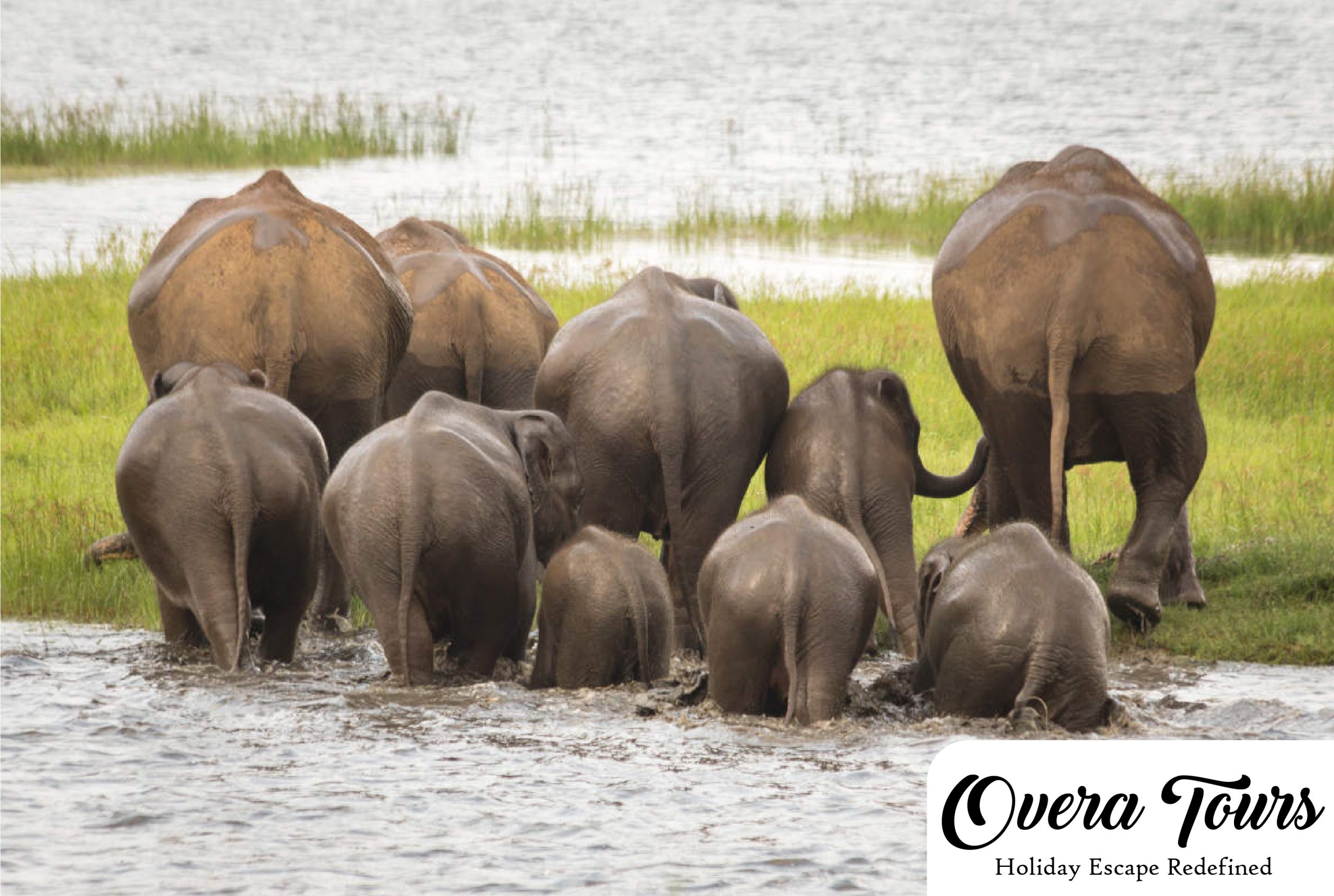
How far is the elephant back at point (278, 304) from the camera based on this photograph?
10531 mm

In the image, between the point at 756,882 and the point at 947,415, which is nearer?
the point at 756,882

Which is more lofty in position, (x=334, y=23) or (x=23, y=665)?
(x=334, y=23)

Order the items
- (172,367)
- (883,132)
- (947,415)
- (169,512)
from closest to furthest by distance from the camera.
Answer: (169,512)
(172,367)
(947,415)
(883,132)

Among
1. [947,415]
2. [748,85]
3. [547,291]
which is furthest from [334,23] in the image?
[947,415]

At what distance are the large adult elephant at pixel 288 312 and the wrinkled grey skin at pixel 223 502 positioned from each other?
43.8 inches

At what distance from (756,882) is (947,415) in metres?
8.74

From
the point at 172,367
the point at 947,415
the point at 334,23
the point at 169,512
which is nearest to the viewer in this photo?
the point at 169,512

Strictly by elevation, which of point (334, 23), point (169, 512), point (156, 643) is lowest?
point (156, 643)

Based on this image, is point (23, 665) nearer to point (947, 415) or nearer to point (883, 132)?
point (947, 415)

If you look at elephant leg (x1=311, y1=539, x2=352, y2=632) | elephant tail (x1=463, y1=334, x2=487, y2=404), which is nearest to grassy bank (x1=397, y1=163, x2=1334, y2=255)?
elephant tail (x1=463, y1=334, x2=487, y2=404)

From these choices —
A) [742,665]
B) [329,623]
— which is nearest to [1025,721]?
[742,665]

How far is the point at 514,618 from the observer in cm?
903

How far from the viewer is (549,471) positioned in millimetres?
9602

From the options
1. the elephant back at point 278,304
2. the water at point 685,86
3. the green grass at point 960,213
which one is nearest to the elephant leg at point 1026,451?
the elephant back at point 278,304
